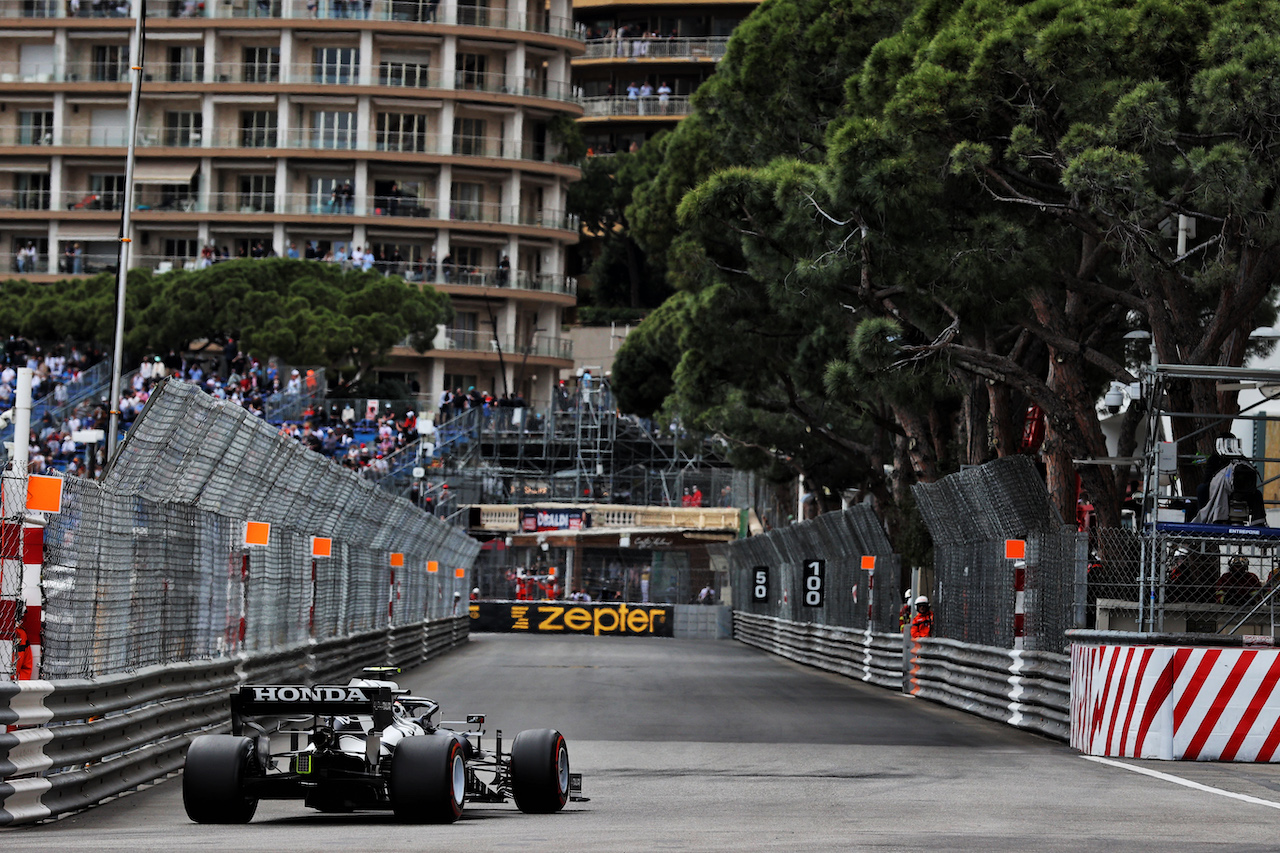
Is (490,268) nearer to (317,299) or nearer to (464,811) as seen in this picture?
(317,299)

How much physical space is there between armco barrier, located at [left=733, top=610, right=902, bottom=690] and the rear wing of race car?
18.1m

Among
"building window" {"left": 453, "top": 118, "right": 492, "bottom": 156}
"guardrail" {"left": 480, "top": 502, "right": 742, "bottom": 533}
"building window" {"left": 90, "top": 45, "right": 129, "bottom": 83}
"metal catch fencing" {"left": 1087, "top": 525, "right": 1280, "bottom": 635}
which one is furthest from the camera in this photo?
"building window" {"left": 453, "top": 118, "right": 492, "bottom": 156}

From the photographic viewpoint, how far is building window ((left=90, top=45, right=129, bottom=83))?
9269 cm

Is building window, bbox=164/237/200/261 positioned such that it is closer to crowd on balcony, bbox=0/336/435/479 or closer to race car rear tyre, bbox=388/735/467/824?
crowd on balcony, bbox=0/336/435/479

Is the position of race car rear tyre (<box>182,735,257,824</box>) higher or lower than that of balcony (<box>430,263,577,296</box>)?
lower

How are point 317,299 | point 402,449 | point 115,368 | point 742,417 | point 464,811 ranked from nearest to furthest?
point 464,811 → point 115,368 → point 742,417 → point 402,449 → point 317,299

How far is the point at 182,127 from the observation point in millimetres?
93500

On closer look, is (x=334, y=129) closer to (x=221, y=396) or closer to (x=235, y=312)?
(x=235, y=312)

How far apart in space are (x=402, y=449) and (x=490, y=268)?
1334 inches

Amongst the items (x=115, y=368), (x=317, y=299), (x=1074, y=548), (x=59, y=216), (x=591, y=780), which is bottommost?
(x=591, y=780)

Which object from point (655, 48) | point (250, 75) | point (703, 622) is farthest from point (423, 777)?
point (655, 48)

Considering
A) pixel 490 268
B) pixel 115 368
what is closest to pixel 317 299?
pixel 490 268

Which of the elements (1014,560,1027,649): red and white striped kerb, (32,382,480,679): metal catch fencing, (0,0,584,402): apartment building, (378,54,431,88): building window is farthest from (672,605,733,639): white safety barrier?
(378,54,431,88): building window

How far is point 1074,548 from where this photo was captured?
17250 millimetres
